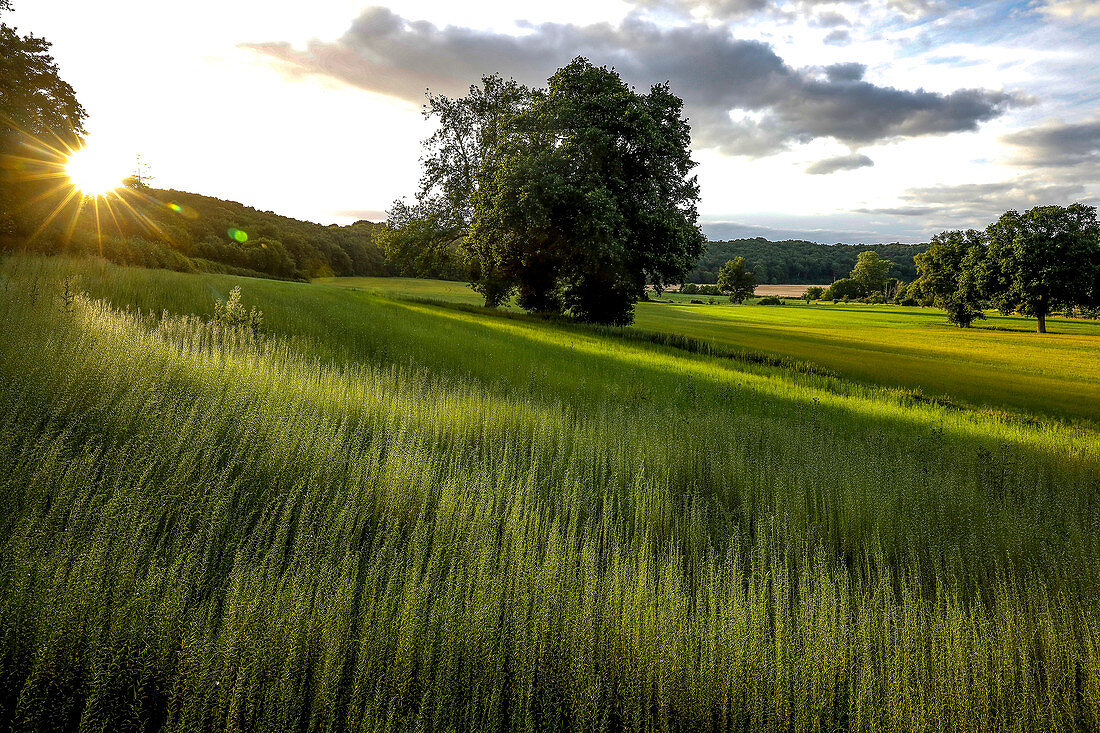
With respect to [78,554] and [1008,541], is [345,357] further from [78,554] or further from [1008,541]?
[1008,541]

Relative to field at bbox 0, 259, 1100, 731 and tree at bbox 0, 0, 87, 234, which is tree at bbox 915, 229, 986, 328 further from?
tree at bbox 0, 0, 87, 234

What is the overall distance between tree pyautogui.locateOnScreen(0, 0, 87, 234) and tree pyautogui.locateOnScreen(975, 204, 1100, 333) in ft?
251

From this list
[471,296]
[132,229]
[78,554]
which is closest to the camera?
[78,554]

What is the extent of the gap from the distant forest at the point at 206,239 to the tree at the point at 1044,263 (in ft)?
200

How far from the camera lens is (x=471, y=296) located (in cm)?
5488

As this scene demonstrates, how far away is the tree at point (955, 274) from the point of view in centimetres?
5384

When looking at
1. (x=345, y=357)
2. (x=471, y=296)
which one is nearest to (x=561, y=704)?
(x=345, y=357)

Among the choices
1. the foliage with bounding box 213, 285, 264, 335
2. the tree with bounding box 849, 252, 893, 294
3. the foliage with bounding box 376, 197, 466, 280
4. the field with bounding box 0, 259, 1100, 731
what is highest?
the tree with bounding box 849, 252, 893, 294

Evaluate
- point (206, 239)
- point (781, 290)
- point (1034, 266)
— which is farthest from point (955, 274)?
point (206, 239)

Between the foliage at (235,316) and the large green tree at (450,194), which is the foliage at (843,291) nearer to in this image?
the large green tree at (450,194)

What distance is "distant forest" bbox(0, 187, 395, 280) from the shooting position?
2930 centimetres

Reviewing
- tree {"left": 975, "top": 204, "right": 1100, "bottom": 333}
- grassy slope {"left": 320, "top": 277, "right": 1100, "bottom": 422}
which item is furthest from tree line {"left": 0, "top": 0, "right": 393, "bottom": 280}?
tree {"left": 975, "top": 204, "right": 1100, "bottom": 333}

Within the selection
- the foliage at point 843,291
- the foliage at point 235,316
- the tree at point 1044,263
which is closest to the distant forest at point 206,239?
the foliage at point 235,316

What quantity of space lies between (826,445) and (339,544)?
277 inches
